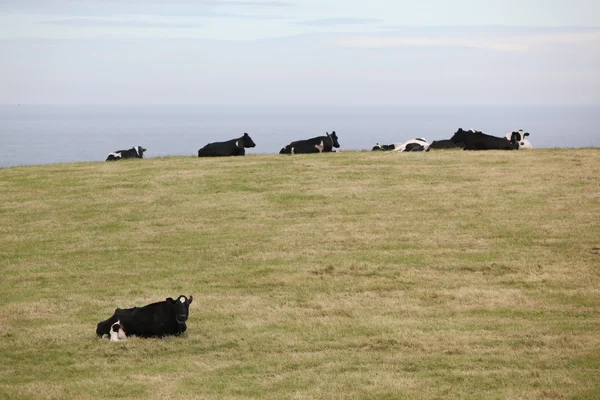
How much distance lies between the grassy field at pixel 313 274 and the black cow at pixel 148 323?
0.90ft

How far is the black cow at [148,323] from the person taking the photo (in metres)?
15.2

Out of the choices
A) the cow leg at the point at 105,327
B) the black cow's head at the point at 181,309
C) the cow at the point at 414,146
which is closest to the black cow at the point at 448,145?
the cow at the point at 414,146

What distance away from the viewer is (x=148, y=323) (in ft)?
50.1

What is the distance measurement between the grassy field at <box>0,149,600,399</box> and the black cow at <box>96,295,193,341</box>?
28 cm

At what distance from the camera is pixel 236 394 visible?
1213 centimetres

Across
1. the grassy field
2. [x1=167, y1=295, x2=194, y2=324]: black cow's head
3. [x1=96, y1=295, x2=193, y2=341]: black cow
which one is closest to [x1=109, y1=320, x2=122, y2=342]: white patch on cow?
[x1=96, y1=295, x2=193, y2=341]: black cow

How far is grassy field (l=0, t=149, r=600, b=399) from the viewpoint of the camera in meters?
12.9

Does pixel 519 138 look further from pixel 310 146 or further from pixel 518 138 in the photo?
pixel 310 146

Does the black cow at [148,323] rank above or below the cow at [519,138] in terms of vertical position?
below

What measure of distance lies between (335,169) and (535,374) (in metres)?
19.3

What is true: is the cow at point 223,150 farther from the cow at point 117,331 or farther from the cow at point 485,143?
the cow at point 117,331

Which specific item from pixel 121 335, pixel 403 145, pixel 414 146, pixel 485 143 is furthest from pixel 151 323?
pixel 403 145

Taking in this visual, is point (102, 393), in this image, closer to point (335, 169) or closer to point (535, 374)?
point (535, 374)

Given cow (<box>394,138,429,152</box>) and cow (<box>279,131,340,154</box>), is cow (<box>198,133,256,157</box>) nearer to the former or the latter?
cow (<box>279,131,340,154</box>)
